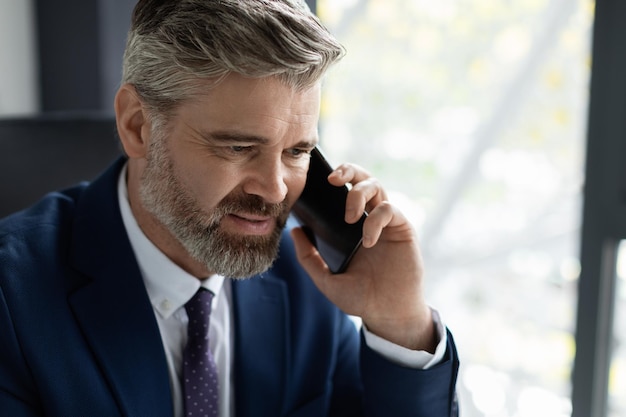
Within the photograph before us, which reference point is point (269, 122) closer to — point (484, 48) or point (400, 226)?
point (400, 226)

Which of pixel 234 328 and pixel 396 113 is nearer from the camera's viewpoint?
pixel 234 328

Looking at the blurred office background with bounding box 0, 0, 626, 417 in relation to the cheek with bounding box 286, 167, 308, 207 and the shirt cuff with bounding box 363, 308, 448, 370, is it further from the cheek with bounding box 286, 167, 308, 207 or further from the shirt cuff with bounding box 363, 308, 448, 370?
the shirt cuff with bounding box 363, 308, 448, 370

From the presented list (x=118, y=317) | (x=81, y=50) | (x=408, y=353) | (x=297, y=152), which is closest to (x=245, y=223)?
(x=297, y=152)

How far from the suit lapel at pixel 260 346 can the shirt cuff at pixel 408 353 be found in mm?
177

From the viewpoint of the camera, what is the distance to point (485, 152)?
9.46 feet

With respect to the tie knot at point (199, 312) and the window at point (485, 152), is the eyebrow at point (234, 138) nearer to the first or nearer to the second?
the tie knot at point (199, 312)

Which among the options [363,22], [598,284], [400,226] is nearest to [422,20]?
[363,22]

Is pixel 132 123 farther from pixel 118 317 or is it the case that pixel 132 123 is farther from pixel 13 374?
pixel 13 374

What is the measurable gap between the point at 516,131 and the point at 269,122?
204 cm

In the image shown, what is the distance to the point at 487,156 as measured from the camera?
2898 mm

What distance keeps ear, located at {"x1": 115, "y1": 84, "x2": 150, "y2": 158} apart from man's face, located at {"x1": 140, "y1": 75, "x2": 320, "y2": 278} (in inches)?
1.0

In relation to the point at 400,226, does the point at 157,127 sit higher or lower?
higher

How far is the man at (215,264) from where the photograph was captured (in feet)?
3.30

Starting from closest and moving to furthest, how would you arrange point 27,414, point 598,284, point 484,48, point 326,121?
point 27,414 < point 598,284 < point 484,48 < point 326,121
